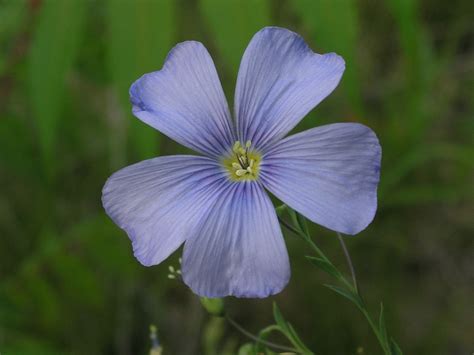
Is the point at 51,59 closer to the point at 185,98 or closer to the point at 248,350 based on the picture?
the point at 185,98

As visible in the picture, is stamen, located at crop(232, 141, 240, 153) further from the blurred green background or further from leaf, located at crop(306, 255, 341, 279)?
the blurred green background

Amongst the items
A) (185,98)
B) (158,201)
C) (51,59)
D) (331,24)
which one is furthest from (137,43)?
(158,201)

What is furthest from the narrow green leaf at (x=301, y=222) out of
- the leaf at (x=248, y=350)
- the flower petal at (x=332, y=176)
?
the leaf at (x=248, y=350)

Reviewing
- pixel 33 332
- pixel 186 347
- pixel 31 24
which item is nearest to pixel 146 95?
pixel 31 24

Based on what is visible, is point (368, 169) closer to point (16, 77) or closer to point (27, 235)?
point (16, 77)

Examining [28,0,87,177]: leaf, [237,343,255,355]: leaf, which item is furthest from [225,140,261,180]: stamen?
[28,0,87,177]: leaf

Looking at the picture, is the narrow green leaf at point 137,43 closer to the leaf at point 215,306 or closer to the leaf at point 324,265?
the leaf at point 215,306
